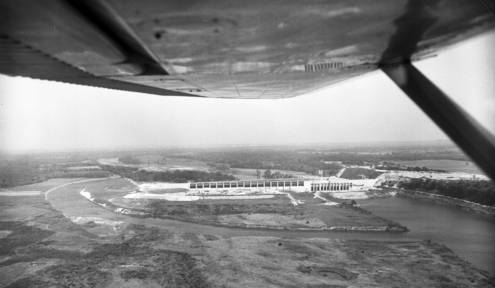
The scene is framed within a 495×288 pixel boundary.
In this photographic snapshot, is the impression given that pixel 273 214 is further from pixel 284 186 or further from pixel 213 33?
pixel 213 33

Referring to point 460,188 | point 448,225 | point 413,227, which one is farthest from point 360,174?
point 413,227

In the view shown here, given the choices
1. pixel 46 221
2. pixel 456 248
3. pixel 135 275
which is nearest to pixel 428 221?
pixel 456 248

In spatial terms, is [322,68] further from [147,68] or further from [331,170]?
[331,170]

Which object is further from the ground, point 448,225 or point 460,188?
point 460,188

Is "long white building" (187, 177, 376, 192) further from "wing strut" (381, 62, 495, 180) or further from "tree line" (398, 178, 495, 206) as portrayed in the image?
"wing strut" (381, 62, 495, 180)

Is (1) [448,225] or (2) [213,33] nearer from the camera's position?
(2) [213,33]

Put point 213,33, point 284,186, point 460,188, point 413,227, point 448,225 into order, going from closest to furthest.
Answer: point 213,33
point 413,227
point 448,225
point 460,188
point 284,186
